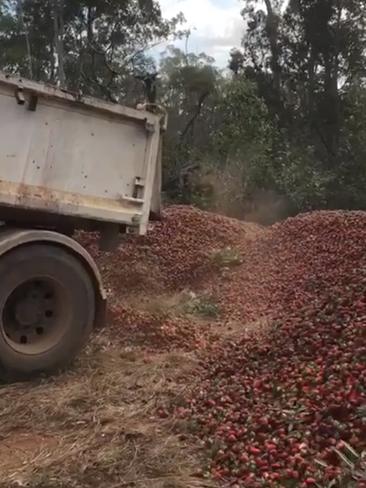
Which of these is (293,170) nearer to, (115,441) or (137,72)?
(137,72)

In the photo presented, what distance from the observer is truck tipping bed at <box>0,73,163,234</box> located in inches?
215

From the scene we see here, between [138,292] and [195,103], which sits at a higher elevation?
[195,103]

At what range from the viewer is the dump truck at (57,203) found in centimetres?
545

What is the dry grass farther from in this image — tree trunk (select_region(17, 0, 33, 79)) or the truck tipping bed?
tree trunk (select_region(17, 0, 33, 79))

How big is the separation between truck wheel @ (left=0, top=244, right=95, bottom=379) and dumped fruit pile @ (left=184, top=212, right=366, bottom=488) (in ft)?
3.63

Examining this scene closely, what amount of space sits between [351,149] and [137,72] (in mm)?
9195

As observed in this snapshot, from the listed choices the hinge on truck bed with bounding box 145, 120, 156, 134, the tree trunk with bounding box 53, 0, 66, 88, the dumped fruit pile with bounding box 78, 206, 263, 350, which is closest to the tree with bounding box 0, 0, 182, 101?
the tree trunk with bounding box 53, 0, 66, 88

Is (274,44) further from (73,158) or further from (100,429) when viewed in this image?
(100,429)

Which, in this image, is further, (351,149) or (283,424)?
(351,149)

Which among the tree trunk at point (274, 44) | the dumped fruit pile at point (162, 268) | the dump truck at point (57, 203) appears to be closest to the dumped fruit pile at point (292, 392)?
the dumped fruit pile at point (162, 268)

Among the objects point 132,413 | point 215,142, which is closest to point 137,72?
point 215,142

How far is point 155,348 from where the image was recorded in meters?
6.67

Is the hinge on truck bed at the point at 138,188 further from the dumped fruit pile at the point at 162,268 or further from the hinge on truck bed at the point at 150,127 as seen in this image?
the dumped fruit pile at the point at 162,268

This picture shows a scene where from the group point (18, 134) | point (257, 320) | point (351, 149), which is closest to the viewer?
point (18, 134)
